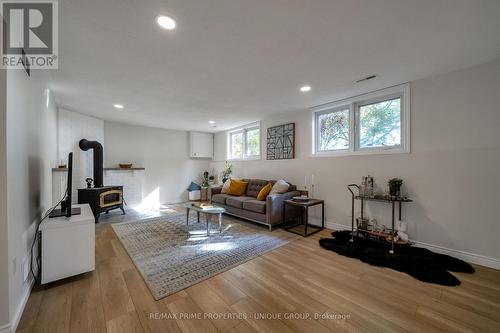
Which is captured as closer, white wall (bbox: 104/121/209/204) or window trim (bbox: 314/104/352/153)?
window trim (bbox: 314/104/352/153)

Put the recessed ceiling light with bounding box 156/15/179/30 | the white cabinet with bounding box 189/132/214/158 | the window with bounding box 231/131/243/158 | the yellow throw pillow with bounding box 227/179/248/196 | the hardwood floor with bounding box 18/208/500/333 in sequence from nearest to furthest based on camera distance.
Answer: the hardwood floor with bounding box 18/208/500/333 → the recessed ceiling light with bounding box 156/15/179/30 → the yellow throw pillow with bounding box 227/179/248/196 → the window with bounding box 231/131/243/158 → the white cabinet with bounding box 189/132/214/158

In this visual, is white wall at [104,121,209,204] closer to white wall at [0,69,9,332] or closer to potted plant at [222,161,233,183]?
potted plant at [222,161,233,183]

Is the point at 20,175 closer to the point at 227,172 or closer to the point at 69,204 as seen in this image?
the point at 69,204

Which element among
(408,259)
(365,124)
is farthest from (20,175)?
(365,124)

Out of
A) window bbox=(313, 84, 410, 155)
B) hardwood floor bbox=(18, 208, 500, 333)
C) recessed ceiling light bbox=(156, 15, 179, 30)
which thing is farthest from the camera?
window bbox=(313, 84, 410, 155)

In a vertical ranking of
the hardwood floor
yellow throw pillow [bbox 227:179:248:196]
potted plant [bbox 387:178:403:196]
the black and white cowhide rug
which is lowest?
the hardwood floor

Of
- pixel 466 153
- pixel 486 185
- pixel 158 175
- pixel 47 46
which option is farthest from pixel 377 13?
pixel 158 175

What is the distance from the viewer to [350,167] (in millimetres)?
3412

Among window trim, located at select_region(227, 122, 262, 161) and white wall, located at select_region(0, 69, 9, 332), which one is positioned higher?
window trim, located at select_region(227, 122, 262, 161)

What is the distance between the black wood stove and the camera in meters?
3.97

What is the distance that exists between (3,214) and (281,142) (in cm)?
414

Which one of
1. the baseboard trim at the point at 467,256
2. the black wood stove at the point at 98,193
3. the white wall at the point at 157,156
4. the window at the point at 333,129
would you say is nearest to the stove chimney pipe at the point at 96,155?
the black wood stove at the point at 98,193

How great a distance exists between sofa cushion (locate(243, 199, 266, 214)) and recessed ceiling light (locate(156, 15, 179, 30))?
293 centimetres

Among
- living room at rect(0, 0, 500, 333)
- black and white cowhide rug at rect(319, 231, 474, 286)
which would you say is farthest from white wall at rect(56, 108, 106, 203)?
black and white cowhide rug at rect(319, 231, 474, 286)
